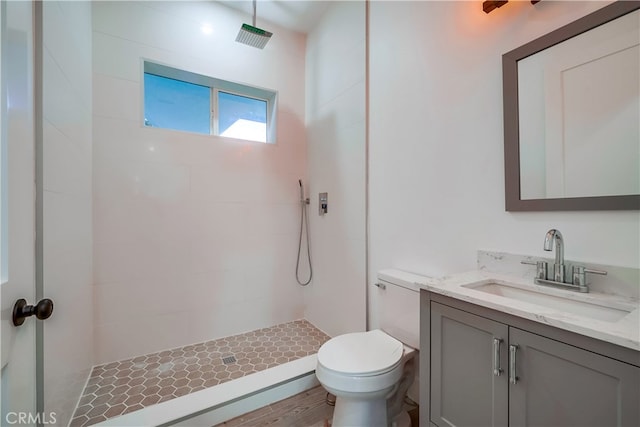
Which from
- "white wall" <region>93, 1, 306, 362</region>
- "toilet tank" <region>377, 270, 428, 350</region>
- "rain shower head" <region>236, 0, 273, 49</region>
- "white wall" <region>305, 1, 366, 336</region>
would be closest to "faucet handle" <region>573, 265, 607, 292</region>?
"toilet tank" <region>377, 270, 428, 350</region>

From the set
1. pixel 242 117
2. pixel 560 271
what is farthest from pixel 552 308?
pixel 242 117

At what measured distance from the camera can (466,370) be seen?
3.14 ft

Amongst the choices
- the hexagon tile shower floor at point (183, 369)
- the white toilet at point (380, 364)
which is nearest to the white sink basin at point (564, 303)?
the white toilet at point (380, 364)

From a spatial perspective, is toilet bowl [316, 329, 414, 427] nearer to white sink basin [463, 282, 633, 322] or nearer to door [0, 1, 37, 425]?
white sink basin [463, 282, 633, 322]

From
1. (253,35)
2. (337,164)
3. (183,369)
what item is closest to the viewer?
(183,369)

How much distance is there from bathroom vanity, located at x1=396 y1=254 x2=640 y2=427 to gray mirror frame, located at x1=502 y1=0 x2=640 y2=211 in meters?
0.30

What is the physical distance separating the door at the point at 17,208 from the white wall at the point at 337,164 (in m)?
1.72

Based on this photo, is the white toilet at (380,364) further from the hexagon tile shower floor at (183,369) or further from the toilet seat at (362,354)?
the hexagon tile shower floor at (183,369)

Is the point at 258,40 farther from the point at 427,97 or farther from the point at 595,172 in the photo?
the point at 595,172

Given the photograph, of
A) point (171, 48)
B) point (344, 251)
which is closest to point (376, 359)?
point (344, 251)

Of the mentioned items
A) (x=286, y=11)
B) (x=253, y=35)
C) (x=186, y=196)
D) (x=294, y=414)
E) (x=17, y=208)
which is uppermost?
(x=286, y=11)

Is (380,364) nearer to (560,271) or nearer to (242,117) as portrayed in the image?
(560,271)

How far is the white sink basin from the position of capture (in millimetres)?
854

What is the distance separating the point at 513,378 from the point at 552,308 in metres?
0.34
